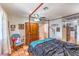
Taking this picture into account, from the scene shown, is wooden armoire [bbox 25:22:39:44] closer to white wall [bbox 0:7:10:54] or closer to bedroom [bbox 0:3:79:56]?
bedroom [bbox 0:3:79:56]

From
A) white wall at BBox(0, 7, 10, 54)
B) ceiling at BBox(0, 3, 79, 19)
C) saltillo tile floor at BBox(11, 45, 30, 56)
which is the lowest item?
saltillo tile floor at BBox(11, 45, 30, 56)

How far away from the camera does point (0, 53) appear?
60.1 inches

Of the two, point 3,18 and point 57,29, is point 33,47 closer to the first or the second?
point 57,29

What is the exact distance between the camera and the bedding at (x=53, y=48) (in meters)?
1.46

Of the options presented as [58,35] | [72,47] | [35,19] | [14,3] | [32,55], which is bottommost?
[32,55]

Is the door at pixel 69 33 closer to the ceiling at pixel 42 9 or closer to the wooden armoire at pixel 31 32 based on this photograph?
the ceiling at pixel 42 9

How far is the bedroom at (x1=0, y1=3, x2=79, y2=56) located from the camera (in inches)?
58.1

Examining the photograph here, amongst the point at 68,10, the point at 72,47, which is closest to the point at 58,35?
the point at 72,47

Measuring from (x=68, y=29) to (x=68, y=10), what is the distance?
0.74 ft

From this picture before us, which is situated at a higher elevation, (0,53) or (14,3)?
(14,3)

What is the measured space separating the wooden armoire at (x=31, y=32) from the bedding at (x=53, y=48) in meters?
0.06

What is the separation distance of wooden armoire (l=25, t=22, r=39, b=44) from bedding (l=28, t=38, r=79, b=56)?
6 centimetres

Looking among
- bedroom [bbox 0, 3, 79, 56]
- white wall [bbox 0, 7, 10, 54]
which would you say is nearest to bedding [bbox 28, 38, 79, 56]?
bedroom [bbox 0, 3, 79, 56]

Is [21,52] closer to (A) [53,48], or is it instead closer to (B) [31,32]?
(B) [31,32]
